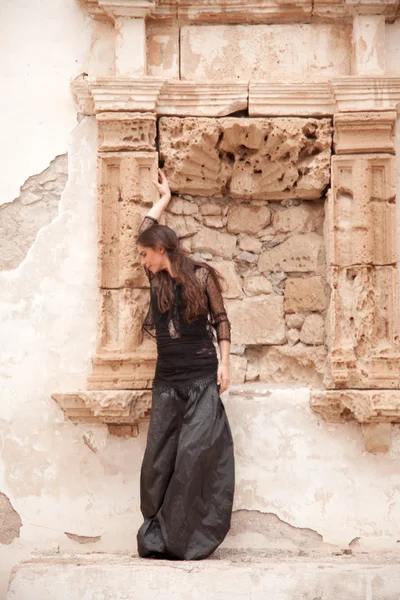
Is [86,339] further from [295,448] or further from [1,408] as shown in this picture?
[295,448]

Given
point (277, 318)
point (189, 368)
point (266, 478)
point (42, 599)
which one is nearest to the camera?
point (42, 599)

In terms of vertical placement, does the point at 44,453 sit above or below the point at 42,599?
above

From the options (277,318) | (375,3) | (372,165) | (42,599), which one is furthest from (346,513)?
(375,3)

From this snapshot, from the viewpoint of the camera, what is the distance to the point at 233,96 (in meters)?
4.72

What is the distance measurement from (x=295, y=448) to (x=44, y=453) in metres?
1.52

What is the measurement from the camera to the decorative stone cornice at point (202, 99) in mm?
4711

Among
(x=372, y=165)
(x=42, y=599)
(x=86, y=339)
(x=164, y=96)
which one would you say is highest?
(x=164, y=96)

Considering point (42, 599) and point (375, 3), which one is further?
point (375, 3)

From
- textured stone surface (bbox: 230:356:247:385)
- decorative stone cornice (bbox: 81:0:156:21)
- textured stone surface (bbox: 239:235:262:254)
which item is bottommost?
textured stone surface (bbox: 230:356:247:385)

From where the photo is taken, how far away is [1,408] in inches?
184

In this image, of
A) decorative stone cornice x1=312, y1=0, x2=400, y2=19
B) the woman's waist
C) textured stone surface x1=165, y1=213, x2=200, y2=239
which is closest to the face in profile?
the woman's waist

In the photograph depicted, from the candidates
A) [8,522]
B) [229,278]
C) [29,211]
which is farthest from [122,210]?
[8,522]

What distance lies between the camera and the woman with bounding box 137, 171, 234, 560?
417 cm

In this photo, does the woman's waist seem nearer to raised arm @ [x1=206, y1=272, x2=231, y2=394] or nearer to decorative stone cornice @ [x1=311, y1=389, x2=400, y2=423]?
raised arm @ [x1=206, y1=272, x2=231, y2=394]
